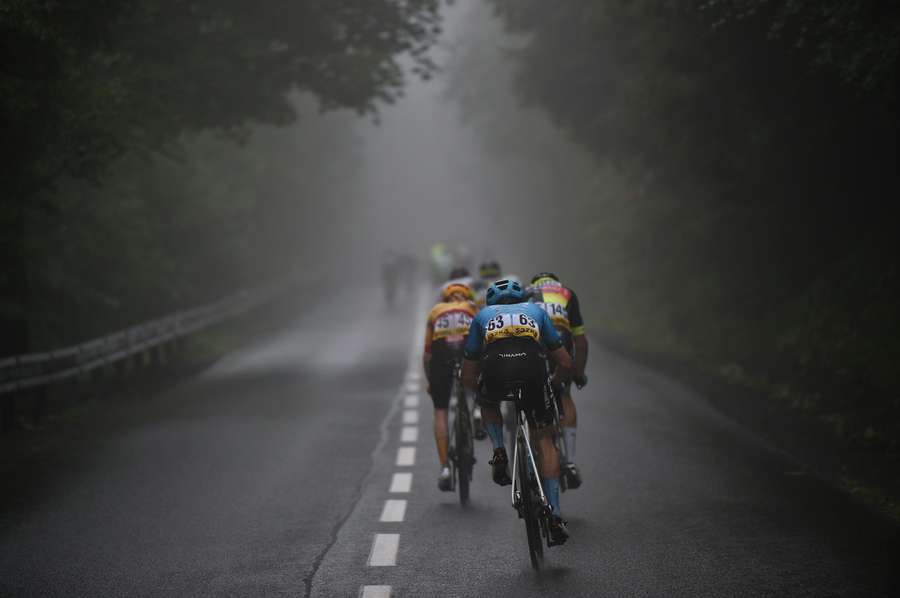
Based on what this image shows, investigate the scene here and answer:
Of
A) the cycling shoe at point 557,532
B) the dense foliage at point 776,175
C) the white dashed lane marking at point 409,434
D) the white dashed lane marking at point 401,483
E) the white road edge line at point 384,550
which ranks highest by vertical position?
the dense foliage at point 776,175

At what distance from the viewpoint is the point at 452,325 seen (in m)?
9.89

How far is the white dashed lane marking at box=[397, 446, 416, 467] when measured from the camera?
36.8 ft

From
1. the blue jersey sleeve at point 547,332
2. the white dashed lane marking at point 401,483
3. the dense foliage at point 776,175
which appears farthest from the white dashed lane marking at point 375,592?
the dense foliage at point 776,175

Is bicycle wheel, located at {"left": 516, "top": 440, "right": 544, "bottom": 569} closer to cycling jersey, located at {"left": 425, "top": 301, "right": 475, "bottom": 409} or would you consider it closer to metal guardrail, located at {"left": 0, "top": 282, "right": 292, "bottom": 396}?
cycling jersey, located at {"left": 425, "top": 301, "right": 475, "bottom": 409}

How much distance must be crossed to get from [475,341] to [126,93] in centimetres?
834

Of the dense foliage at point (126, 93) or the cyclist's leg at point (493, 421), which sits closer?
the cyclist's leg at point (493, 421)

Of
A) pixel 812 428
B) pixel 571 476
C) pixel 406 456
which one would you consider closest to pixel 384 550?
pixel 571 476

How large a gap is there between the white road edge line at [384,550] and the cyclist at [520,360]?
35.6 inches

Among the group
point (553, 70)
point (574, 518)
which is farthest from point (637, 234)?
point (574, 518)

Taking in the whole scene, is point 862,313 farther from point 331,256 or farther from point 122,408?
point 331,256

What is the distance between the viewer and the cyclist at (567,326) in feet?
30.3

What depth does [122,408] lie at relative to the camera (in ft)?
53.0

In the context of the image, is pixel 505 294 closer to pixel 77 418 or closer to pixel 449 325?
pixel 449 325

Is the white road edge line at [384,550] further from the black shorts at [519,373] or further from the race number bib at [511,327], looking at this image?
the race number bib at [511,327]
